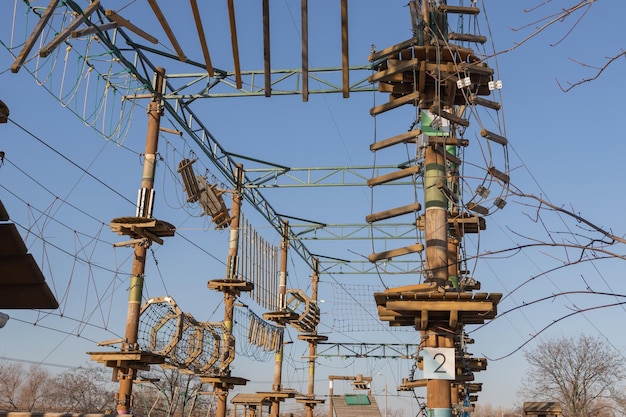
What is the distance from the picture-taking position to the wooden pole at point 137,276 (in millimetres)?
12695

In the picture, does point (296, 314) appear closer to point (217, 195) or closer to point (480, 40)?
point (217, 195)

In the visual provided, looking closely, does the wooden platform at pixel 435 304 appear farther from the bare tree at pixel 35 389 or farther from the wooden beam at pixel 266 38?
the bare tree at pixel 35 389

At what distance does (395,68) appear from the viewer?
983cm

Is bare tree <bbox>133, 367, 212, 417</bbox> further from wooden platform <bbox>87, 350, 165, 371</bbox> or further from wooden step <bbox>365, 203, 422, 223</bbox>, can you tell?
wooden step <bbox>365, 203, 422, 223</bbox>

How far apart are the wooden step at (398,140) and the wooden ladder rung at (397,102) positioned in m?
0.44

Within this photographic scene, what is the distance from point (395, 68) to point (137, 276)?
656 centimetres

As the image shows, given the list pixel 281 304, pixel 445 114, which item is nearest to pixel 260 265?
pixel 281 304

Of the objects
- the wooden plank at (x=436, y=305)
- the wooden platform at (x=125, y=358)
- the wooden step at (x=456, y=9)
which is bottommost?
the wooden platform at (x=125, y=358)

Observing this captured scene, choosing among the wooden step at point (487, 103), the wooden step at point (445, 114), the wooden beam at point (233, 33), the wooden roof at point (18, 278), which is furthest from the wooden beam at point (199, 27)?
the wooden step at point (487, 103)

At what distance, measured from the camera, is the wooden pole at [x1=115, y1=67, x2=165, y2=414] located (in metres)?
12.7

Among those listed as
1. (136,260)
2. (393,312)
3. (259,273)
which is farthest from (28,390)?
(393,312)

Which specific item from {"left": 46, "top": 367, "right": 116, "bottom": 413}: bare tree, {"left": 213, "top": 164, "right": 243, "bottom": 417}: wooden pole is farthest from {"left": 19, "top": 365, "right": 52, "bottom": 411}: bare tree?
{"left": 213, "top": 164, "right": 243, "bottom": 417}: wooden pole

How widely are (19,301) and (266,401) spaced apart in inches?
864

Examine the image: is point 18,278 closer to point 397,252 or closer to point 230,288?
point 397,252
